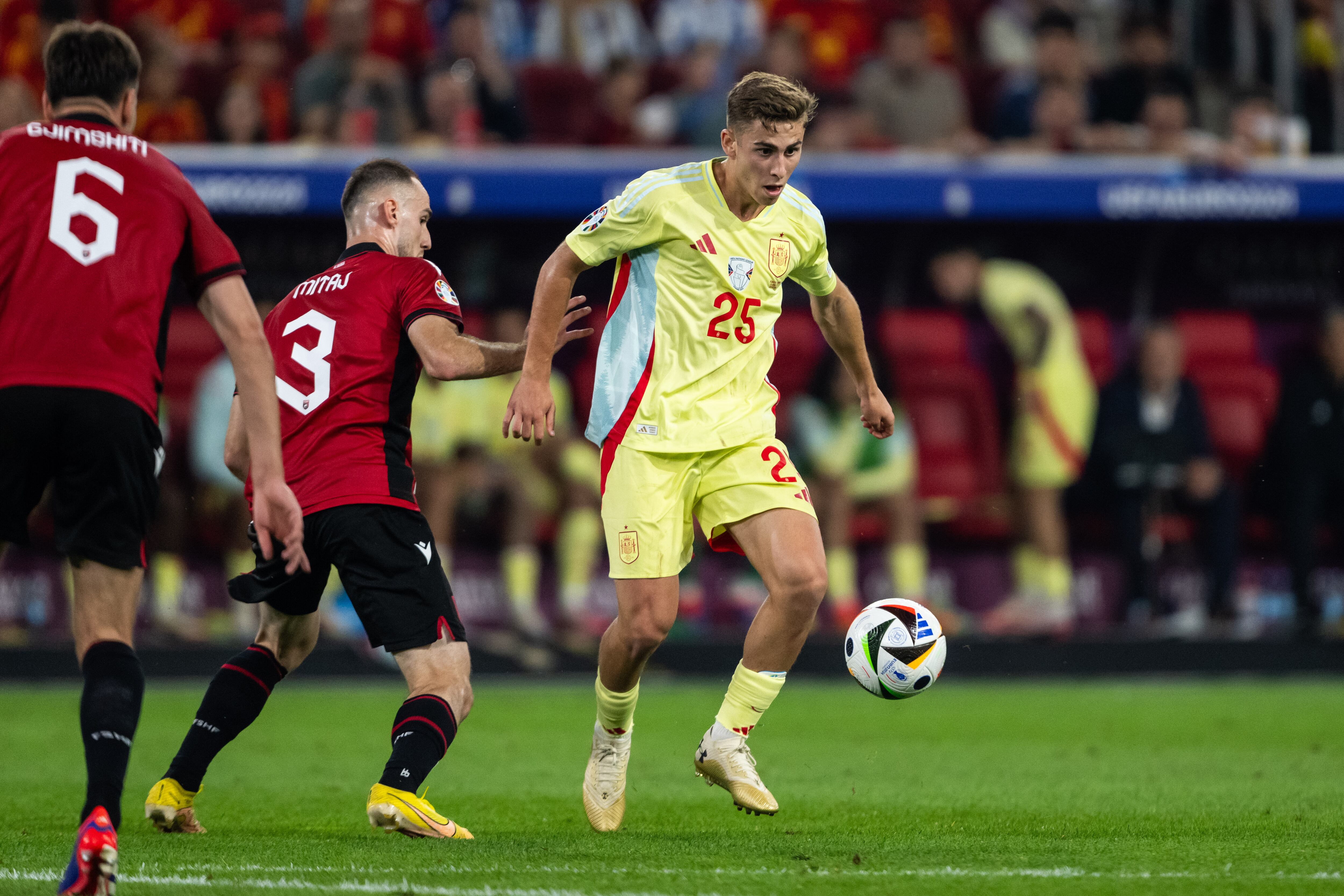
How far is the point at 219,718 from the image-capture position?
529 cm

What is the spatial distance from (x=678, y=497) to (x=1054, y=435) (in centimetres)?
772

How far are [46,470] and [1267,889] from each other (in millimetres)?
3099

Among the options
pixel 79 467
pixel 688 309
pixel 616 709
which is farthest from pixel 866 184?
pixel 79 467

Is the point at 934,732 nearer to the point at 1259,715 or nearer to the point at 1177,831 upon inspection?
the point at 1259,715

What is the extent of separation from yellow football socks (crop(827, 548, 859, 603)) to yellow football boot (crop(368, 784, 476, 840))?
23.8 feet

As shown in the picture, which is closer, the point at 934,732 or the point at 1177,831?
the point at 1177,831

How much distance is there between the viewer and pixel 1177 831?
526 cm

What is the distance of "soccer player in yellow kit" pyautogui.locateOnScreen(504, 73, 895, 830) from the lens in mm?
5387

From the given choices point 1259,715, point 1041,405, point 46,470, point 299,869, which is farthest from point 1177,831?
point 1041,405

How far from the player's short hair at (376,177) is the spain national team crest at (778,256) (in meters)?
1.17

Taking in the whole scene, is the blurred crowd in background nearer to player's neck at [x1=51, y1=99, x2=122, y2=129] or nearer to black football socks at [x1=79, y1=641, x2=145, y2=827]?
player's neck at [x1=51, y1=99, x2=122, y2=129]

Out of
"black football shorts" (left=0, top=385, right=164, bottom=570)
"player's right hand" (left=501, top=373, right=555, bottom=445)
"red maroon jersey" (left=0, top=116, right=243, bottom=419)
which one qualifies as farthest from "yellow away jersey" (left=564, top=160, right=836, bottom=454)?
"black football shorts" (left=0, top=385, right=164, bottom=570)

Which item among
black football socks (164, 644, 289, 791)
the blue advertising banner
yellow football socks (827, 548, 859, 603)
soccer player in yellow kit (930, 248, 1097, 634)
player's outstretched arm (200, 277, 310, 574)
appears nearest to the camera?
player's outstretched arm (200, 277, 310, 574)

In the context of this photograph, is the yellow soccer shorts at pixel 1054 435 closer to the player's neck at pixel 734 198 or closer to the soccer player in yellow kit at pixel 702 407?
the soccer player in yellow kit at pixel 702 407
